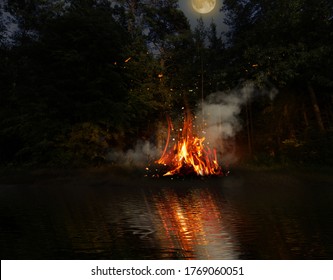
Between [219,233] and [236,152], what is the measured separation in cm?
2656

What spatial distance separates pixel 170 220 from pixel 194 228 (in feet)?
3.82

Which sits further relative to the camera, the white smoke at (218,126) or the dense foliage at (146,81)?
the white smoke at (218,126)

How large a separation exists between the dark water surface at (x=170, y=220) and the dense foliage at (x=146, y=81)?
8.56m

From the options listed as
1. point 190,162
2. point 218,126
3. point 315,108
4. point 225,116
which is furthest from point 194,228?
point 225,116

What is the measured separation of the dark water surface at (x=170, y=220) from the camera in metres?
8.03

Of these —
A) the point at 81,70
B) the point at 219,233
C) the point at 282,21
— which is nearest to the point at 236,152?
the point at 282,21

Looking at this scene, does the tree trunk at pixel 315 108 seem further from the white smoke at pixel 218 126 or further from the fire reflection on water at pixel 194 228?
the fire reflection on water at pixel 194 228

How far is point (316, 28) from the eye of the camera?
27.9 m

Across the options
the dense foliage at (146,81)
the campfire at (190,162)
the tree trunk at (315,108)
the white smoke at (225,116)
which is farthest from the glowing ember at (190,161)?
the tree trunk at (315,108)

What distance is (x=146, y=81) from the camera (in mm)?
32031

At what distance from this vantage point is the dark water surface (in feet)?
26.3

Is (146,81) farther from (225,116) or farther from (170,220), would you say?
(170,220)
